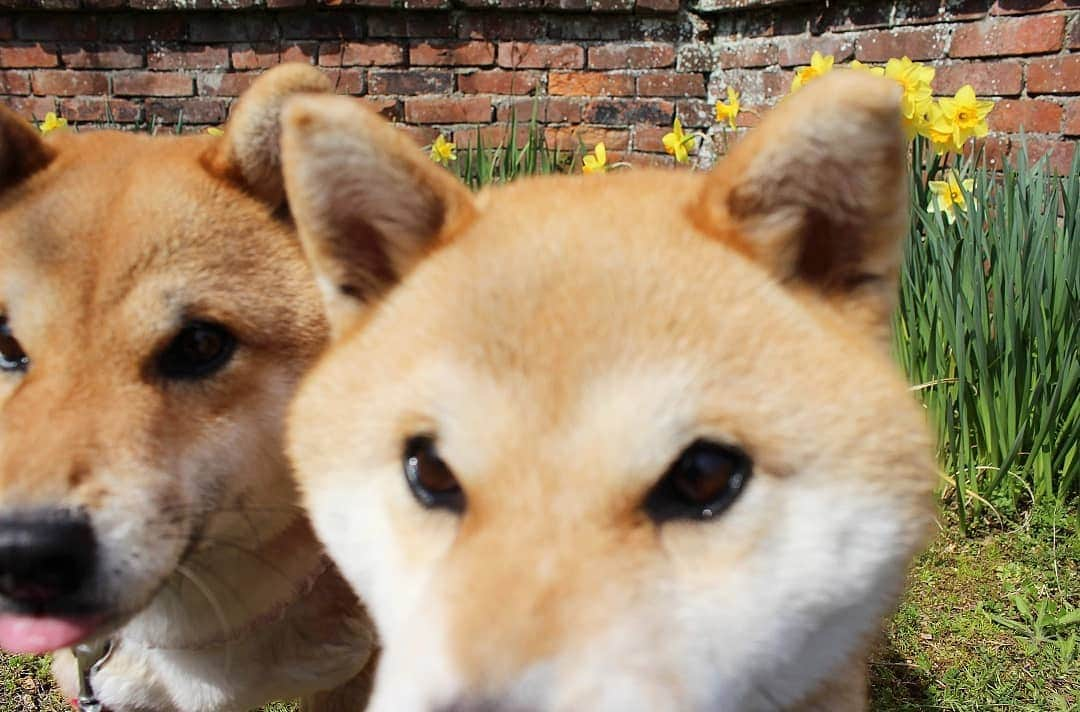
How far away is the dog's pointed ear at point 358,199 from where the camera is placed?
50.0 inches

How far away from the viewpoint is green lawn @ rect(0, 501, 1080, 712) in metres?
2.29

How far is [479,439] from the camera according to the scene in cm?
109

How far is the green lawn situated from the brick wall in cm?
262

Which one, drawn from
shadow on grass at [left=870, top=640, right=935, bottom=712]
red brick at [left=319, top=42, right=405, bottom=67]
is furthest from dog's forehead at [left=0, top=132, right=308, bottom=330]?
red brick at [left=319, top=42, right=405, bottom=67]

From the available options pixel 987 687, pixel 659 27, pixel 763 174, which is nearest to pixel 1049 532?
pixel 987 687

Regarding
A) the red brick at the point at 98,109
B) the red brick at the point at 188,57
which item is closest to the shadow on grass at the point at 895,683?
the red brick at the point at 188,57

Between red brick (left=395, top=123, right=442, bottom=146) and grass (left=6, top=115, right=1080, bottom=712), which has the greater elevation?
red brick (left=395, top=123, right=442, bottom=146)

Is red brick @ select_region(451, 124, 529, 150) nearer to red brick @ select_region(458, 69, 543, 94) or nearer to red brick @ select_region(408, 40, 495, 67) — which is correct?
red brick @ select_region(458, 69, 543, 94)

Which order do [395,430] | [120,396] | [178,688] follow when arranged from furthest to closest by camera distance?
[178,688] < [120,396] < [395,430]

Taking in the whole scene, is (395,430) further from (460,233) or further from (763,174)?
(763,174)

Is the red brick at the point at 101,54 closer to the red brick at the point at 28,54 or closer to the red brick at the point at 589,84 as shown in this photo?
the red brick at the point at 28,54

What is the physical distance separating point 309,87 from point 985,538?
2.39 metres

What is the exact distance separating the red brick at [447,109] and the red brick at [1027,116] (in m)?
2.46

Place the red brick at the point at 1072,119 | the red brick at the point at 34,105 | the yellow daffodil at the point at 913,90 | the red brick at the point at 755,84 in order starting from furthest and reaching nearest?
the red brick at the point at 34,105 < the red brick at the point at 755,84 < the red brick at the point at 1072,119 < the yellow daffodil at the point at 913,90
